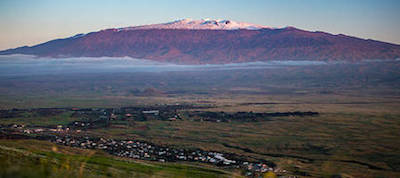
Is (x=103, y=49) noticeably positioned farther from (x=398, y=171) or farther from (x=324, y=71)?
A: (x=398, y=171)

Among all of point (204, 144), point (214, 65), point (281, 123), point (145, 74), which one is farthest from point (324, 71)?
point (204, 144)

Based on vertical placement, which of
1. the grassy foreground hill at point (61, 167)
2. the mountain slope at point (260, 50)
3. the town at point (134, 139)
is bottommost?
the town at point (134, 139)

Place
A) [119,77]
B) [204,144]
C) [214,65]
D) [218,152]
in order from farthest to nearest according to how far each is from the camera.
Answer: [214,65] < [119,77] < [204,144] < [218,152]

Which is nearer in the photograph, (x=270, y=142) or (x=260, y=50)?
(x=270, y=142)

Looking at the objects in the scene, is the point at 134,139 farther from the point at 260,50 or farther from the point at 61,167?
the point at 260,50

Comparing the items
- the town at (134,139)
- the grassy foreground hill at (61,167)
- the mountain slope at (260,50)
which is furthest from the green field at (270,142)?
the mountain slope at (260,50)

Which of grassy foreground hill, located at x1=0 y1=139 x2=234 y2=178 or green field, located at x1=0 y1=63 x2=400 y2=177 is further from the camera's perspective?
green field, located at x1=0 y1=63 x2=400 y2=177

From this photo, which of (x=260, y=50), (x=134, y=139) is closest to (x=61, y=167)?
(x=134, y=139)

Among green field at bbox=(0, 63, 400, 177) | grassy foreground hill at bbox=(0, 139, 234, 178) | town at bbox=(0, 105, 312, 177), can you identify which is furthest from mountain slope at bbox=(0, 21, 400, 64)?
grassy foreground hill at bbox=(0, 139, 234, 178)

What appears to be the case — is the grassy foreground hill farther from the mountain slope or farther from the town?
the mountain slope

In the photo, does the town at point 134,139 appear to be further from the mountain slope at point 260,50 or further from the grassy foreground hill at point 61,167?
the mountain slope at point 260,50

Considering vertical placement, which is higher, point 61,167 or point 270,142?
point 61,167
